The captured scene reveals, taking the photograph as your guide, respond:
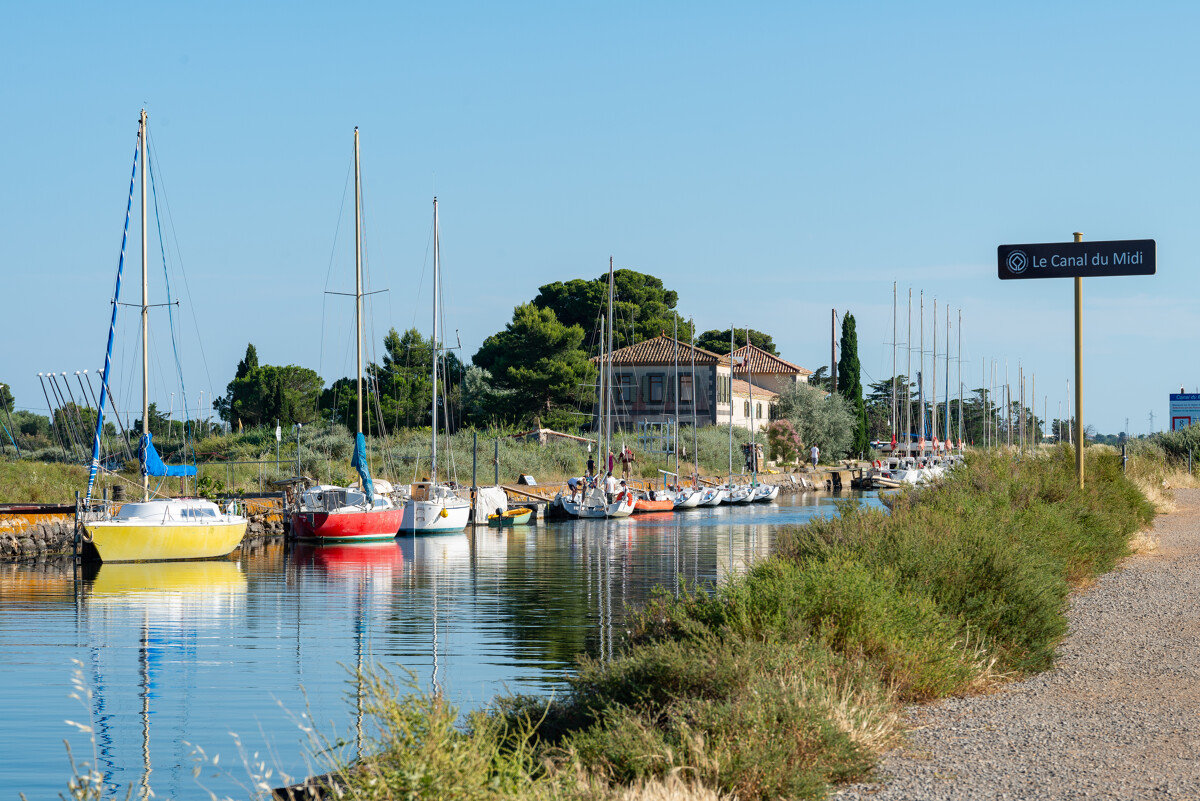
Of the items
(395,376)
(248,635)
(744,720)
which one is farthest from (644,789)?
(395,376)

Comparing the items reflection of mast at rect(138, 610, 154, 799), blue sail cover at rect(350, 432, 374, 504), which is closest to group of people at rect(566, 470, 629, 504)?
blue sail cover at rect(350, 432, 374, 504)

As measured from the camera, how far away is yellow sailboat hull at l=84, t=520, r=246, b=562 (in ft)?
98.7

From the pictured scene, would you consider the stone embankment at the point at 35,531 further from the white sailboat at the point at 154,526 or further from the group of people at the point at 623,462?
the group of people at the point at 623,462

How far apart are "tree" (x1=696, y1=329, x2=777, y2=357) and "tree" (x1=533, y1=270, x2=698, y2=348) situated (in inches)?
325

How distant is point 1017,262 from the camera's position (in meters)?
20.6

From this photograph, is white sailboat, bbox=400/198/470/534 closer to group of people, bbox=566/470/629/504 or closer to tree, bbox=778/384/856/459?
group of people, bbox=566/470/629/504

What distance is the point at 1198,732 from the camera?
845cm

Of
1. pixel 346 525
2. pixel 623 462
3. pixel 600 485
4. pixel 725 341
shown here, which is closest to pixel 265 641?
pixel 346 525

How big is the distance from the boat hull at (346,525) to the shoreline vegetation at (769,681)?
24.4 metres

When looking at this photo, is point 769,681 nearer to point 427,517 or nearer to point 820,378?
point 427,517

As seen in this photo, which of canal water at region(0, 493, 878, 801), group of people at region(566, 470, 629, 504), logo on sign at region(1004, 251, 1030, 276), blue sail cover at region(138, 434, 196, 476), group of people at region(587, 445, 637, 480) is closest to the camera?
canal water at region(0, 493, 878, 801)

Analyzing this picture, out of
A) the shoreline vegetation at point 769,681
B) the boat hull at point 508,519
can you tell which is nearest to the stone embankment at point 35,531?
the boat hull at point 508,519

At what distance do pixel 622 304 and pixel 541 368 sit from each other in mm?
16434

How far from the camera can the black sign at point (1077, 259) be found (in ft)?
65.7
